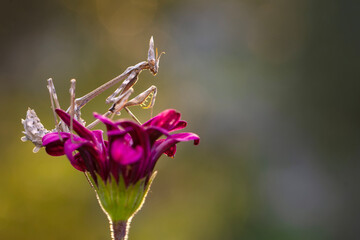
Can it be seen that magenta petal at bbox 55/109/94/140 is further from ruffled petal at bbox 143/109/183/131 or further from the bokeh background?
the bokeh background

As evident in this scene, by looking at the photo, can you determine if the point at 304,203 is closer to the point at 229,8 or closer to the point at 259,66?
the point at 259,66

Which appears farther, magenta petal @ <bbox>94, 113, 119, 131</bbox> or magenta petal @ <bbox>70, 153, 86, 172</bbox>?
magenta petal @ <bbox>70, 153, 86, 172</bbox>

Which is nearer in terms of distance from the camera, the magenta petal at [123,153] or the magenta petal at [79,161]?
the magenta petal at [123,153]

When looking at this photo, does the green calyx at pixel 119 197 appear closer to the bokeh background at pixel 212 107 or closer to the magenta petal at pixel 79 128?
the magenta petal at pixel 79 128

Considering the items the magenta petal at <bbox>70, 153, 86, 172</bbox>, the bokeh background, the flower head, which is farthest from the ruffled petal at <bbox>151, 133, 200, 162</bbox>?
the bokeh background

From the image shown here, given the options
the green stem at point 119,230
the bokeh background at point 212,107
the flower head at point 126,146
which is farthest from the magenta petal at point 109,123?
the bokeh background at point 212,107

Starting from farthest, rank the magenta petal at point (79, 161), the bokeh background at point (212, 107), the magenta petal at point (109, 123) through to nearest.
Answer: the bokeh background at point (212, 107) → the magenta petal at point (79, 161) → the magenta petal at point (109, 123)
